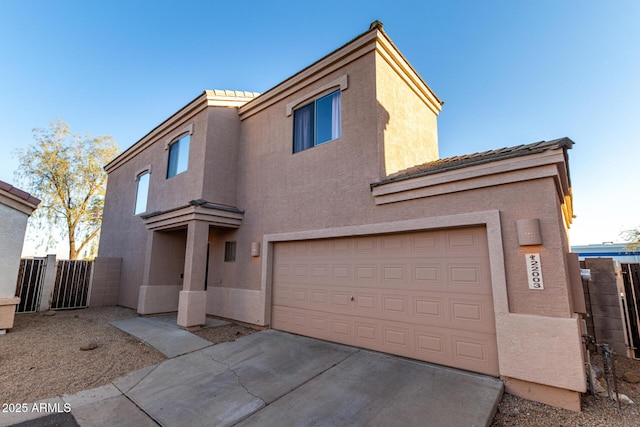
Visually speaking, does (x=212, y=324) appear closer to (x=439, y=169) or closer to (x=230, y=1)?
(x=439, y=169)

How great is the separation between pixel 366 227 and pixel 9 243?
898cm

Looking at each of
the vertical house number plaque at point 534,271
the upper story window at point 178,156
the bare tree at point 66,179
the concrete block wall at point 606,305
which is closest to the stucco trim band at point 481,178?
the vertical house number plaque at point 534,271

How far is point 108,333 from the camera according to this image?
24.6 feet

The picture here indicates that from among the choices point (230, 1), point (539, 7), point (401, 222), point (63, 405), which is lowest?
point (63, 405)

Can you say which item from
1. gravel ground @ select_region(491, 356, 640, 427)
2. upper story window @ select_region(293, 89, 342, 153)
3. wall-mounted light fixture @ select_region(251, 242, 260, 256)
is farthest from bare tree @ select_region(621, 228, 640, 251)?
wall-mounted light fixture @ select_region(251, 242, 260, 256)

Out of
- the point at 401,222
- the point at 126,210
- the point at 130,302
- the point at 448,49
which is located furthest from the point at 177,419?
the point at 448,49

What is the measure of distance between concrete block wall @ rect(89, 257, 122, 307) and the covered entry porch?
4069mm

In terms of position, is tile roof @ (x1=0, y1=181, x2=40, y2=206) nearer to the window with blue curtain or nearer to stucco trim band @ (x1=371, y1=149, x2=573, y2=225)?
Answer: the window with blue curtain

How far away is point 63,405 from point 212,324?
14.2ft

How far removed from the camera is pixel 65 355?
19.0ft

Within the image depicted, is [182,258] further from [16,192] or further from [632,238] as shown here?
[632,238]

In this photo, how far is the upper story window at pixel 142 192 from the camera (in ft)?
39.9

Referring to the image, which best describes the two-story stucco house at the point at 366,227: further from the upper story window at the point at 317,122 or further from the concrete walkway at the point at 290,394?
the concrete walkway at the point at 290,394

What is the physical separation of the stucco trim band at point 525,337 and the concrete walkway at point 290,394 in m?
0.48
